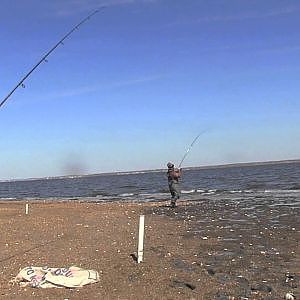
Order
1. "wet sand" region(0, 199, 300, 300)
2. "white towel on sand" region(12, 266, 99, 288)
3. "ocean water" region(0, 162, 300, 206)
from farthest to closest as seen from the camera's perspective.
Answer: "ocean water" region(0, 162, 300, 206)
"white towel on sand" region(12, 266, 99, 288)
"wet sand" region(0, 199, 300, 300)

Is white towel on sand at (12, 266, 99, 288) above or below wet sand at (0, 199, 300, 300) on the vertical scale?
above

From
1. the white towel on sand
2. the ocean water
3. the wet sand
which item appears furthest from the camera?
the ocean water

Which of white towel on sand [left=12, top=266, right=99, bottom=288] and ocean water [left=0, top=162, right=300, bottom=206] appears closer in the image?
white towel on sand [left=12, top=266, right=99, bottom=288]

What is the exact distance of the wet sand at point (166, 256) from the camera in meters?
8.76

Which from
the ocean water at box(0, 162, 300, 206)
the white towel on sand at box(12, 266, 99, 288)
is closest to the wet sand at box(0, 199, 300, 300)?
the white towel on sand at box(12, 266, 99, 288)

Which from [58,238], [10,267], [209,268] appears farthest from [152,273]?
[58,238]

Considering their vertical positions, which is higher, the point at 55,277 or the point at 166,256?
the point at 55,277

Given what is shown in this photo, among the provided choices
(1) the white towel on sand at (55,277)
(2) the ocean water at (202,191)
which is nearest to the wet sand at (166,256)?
(1) the white towel on sand at (55,277)

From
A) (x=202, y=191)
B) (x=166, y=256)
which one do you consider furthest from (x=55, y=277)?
(x=202, y=191)

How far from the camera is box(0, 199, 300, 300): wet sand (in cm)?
876

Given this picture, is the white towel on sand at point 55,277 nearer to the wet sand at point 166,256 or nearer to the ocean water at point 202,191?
the wet sand at point 166,256

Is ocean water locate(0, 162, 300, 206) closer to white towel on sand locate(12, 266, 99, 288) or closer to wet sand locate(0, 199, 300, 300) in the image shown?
wet sand locate(0, 199, 300, 300)

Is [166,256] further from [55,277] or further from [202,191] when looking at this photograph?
[202,191]

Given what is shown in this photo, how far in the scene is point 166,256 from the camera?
39.7 ft
